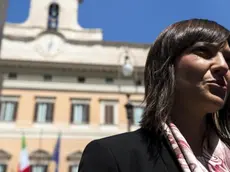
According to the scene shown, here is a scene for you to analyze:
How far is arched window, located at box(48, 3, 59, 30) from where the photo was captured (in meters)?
19.0

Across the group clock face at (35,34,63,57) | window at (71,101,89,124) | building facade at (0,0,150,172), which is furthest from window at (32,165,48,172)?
clock face at (35,34,63,57)

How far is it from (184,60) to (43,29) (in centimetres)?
1796

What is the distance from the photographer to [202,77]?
1.08m

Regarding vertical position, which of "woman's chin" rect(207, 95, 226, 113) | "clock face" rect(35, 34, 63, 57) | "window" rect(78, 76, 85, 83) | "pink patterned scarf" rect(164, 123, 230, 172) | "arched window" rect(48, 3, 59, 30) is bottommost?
"pink patterned scarf" rect(164, 123, 230, 172)

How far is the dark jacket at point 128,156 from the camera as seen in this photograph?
946 millimetres

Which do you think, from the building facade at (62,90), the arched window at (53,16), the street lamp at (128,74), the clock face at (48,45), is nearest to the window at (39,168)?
the building facade at (62,90)

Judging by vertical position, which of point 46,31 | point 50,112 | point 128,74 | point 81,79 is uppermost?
point 46,31

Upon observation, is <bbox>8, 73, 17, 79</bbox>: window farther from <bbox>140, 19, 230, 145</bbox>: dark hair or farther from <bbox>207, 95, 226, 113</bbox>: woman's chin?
<bbox>207, 95, 226, 113</bbox>: woman's chin

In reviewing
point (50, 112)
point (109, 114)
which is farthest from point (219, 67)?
point (50, 112)

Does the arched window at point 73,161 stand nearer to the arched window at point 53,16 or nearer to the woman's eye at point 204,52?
the arched window at point 53,16

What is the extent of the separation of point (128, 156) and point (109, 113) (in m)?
15.2

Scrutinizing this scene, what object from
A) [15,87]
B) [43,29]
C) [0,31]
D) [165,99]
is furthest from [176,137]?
[43,29]

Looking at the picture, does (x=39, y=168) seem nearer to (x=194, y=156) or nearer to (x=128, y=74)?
(x=128, y=74)

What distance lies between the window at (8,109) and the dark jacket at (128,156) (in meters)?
15.3
